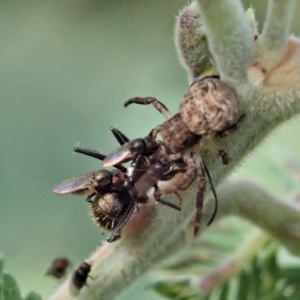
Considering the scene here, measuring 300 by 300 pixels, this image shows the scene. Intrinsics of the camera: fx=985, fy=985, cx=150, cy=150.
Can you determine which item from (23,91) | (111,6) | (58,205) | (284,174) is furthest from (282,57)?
(111,6)

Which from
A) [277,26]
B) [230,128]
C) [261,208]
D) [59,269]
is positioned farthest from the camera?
[59,269]

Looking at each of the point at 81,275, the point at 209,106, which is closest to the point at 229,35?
the point at 209,106

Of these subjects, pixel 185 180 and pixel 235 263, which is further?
pixel 235 263

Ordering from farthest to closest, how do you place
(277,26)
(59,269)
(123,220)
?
(59,269) < (123,220) < (277,26)

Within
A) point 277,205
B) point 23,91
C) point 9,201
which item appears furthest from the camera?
point 23,91

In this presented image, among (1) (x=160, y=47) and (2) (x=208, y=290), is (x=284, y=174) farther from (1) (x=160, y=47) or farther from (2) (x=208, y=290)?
(1) (x=160, y=47)

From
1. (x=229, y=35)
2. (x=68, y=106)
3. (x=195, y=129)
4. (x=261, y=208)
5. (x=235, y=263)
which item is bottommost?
(x=235, y=263)

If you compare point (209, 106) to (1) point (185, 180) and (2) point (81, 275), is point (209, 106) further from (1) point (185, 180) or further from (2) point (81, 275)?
(2) point (81, 275)
